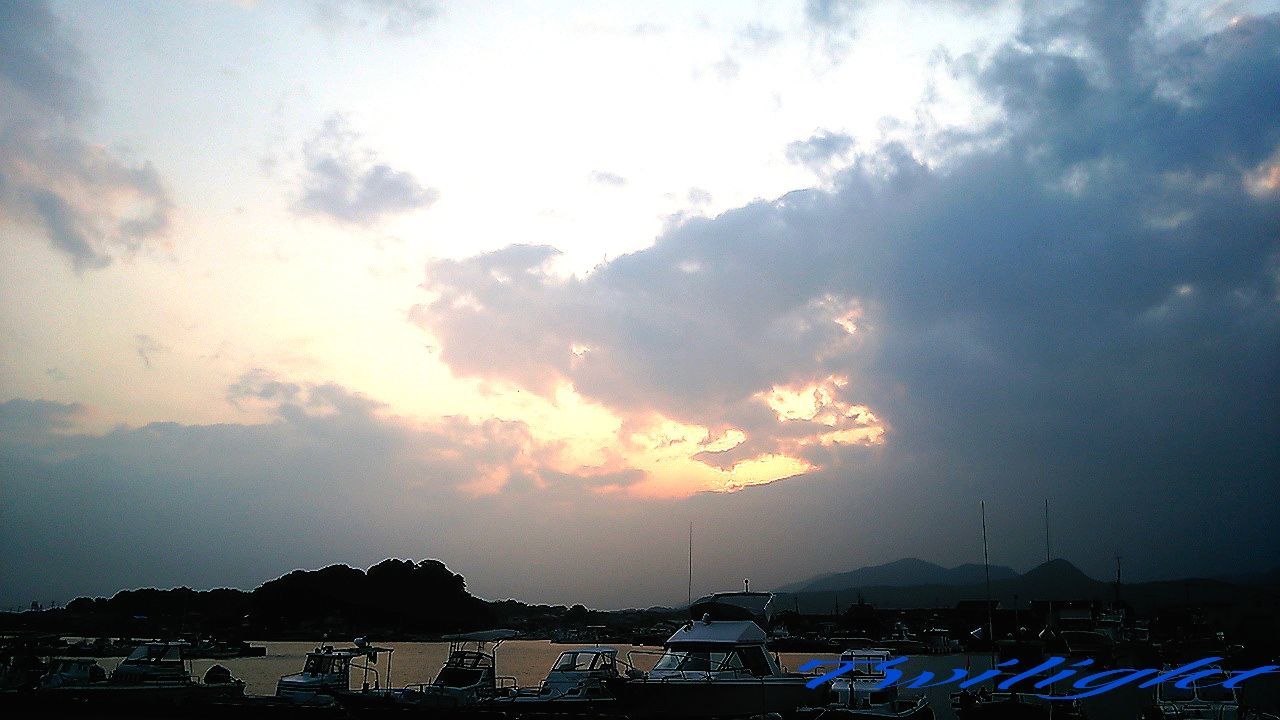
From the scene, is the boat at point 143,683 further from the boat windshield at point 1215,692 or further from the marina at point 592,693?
the boat windshield at point 1215,692

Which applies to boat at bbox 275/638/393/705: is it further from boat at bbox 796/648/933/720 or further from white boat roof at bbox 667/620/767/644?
boat at bbox 796/648/933/720

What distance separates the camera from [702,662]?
3053 centimetres

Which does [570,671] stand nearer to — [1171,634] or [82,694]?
[82,694]

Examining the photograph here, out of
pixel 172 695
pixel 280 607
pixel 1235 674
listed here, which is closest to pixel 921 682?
pixel 1235 674

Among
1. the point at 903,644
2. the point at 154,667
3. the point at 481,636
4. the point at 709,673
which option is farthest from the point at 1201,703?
the point at 903,644

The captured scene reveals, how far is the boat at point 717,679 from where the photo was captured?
1105 inches

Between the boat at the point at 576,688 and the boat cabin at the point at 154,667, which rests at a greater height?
the boat cabin at the point at 154,667

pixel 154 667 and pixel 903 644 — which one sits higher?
pixel 154 667

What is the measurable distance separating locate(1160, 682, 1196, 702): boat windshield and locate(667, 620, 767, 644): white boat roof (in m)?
12.9

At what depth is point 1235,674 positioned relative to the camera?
2911 cm

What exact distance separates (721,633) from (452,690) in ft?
30.8

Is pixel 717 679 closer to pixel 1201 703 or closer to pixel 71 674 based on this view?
pixel 1201 703

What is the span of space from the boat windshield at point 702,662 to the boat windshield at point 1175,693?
1359cm

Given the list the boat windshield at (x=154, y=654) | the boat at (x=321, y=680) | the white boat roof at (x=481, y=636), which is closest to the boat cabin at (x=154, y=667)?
the boat windshield at (x=154, y=654)
